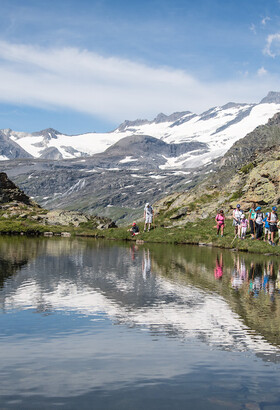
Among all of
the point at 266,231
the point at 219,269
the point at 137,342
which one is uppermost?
the point at 266,231

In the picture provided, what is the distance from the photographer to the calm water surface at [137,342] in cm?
743

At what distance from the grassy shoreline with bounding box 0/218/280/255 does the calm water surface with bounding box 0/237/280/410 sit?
18275 mm

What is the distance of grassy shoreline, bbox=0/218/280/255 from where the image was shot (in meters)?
38.8

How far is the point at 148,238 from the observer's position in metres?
48.7

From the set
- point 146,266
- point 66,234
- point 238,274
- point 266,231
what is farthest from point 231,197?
point 238,274

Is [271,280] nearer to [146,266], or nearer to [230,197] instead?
[146,266]

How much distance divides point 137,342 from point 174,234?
1482 inches

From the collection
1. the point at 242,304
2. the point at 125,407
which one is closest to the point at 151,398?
the point at 125,407

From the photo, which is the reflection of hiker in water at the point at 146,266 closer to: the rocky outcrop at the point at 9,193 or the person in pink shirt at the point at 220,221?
the person in pink shirt at the point at 220,221

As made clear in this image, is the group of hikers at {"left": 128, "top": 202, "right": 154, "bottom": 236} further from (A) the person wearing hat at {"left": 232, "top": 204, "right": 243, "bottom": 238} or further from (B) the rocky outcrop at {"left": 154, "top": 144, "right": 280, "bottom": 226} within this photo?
(A) the person wearing hat at {"left": 232, "top": 204, "right": 243, "bottom": 238}

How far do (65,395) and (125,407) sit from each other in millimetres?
1068

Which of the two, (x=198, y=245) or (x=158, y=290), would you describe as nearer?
(x=158, y=290)

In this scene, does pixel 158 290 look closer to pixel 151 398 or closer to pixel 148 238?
pixel 151 398

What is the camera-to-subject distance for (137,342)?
1041 cm
